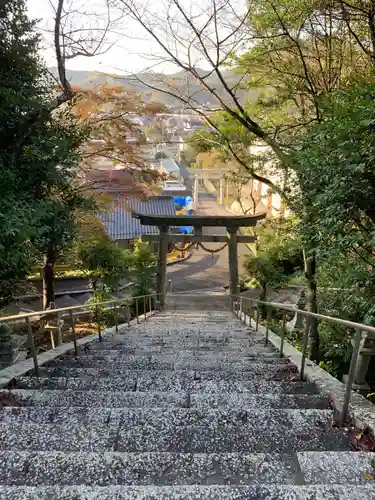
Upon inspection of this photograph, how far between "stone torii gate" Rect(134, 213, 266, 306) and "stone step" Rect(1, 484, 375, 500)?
11.1m

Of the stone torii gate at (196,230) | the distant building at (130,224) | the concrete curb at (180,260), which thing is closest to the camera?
the stone torii gate at (196,230)

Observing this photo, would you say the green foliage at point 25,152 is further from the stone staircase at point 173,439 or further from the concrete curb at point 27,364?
the stone staircase at point 173,439

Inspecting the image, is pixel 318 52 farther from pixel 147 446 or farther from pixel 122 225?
pixel 122 225

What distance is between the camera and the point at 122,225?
21.4m

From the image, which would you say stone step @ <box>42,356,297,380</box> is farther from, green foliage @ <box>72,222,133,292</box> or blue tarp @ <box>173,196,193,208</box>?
blue tarp @ <box>173,196,193,208</box>

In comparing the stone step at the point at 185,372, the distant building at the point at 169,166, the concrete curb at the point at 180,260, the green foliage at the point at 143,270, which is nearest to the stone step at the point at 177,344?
the stone step at the point at 185,372

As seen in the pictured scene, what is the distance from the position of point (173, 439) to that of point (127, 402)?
73 centimetres

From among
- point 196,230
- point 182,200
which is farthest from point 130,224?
point 182,200

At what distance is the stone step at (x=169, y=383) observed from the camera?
10.6 feet

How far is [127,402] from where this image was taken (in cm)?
286

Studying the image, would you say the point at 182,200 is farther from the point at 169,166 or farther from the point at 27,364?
the point at 27,364

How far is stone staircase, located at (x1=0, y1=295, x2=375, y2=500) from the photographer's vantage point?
1633 millimetres

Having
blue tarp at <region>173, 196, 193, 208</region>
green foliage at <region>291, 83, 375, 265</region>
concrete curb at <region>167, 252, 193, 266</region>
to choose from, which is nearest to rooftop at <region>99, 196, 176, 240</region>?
concrete curb at <region>167, 252, 193, 266</region>

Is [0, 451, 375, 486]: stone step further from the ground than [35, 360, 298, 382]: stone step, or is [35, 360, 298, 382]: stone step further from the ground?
[0, 451, 375, 486]: stone step
